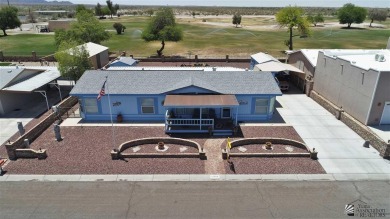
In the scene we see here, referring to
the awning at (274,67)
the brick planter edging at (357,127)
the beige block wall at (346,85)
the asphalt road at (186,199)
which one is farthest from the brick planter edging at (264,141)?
the awning at (274,67)

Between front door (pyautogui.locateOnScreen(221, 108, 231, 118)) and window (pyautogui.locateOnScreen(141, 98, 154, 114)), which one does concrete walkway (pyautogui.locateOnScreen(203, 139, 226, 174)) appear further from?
window (pyautogui.locateOnScreen(141, 98, 154, 114))

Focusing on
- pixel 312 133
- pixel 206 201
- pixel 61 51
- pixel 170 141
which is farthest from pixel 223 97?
pixel 61 51

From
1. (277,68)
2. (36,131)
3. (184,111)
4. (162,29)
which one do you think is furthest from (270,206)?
(162,29)

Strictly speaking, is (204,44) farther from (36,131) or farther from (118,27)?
(36,131)

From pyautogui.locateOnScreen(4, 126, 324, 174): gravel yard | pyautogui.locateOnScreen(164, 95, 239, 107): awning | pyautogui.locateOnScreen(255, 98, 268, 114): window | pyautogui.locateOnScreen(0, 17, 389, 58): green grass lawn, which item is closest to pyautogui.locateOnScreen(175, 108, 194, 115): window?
pyautogui.locateOnScreen(164, 95, 239, 107): awning

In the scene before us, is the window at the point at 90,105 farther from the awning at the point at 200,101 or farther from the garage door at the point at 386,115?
the garage door at the point at 386,115

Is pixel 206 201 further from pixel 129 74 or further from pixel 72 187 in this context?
pixel 129 74
